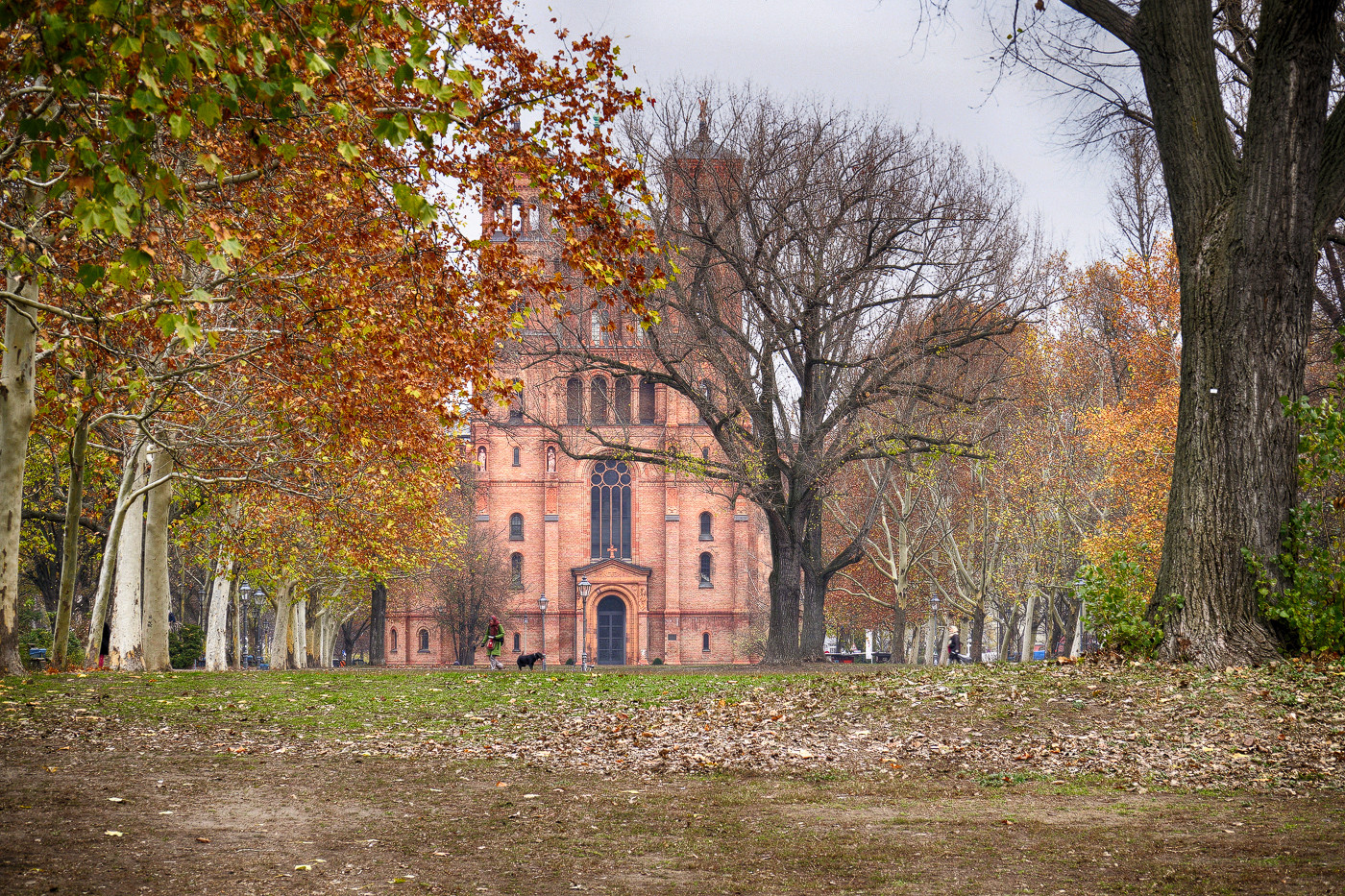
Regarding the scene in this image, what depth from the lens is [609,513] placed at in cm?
6012

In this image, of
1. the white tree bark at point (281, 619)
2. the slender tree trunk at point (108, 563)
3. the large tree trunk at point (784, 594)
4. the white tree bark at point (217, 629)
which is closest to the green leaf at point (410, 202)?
the slender tree trunk at point (108, 563)

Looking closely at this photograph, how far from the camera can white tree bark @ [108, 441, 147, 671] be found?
18.7m

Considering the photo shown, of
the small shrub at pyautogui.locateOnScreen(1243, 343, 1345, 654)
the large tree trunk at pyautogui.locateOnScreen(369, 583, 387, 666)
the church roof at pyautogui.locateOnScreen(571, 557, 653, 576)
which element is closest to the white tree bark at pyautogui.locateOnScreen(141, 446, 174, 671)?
the small shrub at pyautogui.locateOnScreen(1243, 343, 1345, 654)

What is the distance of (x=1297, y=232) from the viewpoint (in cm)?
1047

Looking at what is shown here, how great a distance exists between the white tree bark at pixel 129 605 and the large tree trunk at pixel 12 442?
5.51m

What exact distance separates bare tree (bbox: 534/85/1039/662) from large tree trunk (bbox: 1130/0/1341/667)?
11084mm

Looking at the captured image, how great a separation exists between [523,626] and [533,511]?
632 cm

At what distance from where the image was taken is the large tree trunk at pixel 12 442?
1248 centimetres

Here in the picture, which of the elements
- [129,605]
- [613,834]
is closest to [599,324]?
[613,834]

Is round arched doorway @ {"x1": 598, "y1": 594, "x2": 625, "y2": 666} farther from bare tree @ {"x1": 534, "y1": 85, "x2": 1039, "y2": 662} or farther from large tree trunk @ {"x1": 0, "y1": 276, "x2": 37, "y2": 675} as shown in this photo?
large tree trunk @ {"x1": 0, "y1": 276, "x2": 37, "y2": 675}

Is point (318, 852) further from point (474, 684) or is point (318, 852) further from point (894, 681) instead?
point (474, 684)

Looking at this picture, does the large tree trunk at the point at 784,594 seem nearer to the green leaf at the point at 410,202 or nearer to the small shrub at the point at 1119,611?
the small shrub at the point at 1119,611

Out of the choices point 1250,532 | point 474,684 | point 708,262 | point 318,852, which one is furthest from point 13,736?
point 708,262

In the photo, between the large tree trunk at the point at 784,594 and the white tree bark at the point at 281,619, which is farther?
the white tree bark at the point at 281,619
